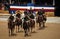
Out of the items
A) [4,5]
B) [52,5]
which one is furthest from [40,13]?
[4,5]

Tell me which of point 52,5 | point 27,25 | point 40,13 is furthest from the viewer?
point 52,5

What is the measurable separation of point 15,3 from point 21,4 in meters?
1.01

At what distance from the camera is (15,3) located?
4028 cm

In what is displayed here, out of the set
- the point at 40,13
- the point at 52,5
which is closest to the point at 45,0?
the point at 52,5

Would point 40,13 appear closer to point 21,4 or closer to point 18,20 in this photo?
point 18,20

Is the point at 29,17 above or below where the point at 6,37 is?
above

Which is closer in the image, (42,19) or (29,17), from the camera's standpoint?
(29,17)

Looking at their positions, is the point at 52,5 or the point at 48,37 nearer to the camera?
the point at 48,37

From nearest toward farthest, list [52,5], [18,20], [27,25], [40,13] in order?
1. [27,25]
2. [18,20]
3. [40,13]
4. [52,5]

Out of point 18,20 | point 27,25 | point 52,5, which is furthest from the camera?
point 52,5

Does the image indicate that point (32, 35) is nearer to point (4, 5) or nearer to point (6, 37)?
point (6, 37)

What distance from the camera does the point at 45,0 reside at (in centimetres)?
3953

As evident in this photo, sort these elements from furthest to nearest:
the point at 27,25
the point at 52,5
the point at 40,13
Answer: the point at 52,5
the point at 40,13
the point at 27,25

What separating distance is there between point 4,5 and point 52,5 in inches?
291
